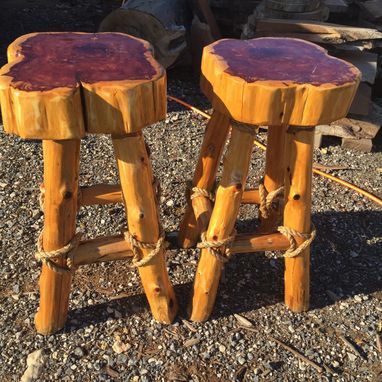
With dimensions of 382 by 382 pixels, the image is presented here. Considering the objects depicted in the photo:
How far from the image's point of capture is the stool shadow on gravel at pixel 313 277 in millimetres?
2201

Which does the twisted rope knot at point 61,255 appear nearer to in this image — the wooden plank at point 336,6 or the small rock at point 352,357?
the small rock at point 352,357

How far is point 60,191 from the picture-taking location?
5.72ft

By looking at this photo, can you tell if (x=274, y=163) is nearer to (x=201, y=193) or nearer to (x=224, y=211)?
(x=201, y=193)

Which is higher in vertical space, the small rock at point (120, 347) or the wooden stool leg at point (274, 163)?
the wooden stool leg at point (274, 163)

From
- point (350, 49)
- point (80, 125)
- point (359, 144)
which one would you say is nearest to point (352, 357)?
point (80, 125)

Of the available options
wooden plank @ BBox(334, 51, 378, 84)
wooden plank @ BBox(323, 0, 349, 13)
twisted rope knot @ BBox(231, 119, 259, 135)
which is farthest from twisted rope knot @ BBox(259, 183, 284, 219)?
wooden plank @ BBox(323, 0, 349, 13)

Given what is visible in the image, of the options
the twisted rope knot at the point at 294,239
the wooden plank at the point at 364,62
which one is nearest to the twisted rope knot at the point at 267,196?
the twisted rope knot at the point at 294,239

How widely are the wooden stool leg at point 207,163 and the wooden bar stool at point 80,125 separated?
0.41 metres

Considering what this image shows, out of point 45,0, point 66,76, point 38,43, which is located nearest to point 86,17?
point 45,0

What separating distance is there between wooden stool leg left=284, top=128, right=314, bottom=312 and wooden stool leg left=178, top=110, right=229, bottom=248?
349 mm

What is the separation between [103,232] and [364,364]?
131cm

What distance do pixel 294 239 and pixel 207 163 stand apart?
493 mm

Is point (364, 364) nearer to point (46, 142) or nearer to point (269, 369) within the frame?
point (269, 369)

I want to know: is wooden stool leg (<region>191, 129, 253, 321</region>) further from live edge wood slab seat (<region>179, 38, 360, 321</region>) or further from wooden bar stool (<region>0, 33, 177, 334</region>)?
wooden bar stool (<region>0, 33, 177, 334</region>)
